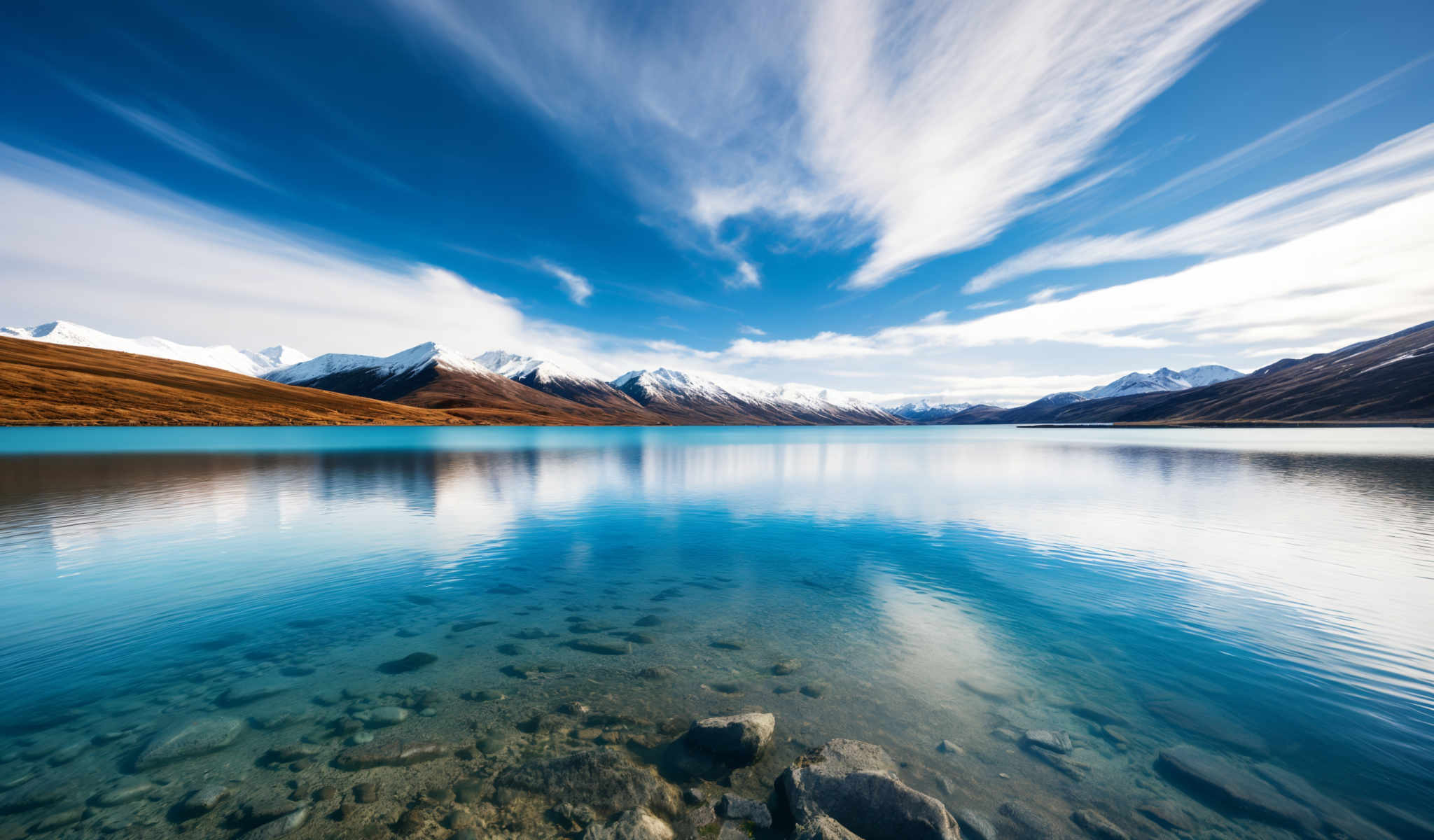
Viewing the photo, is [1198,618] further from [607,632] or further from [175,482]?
[175,482]

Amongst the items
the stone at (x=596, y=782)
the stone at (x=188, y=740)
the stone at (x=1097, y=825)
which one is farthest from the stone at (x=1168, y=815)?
the stone at (x=188, y=740)

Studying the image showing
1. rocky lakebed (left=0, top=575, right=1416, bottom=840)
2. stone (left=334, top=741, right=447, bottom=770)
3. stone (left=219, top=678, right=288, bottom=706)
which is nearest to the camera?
rocky lakebed (left=0, top=575, right=1416, bottom=840)

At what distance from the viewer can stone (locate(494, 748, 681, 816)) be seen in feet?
27.0

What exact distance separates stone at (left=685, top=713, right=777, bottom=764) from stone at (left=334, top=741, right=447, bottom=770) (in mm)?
4946

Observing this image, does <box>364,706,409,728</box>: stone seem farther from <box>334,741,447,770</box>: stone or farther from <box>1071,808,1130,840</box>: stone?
<box>1071,808,1130,840</box>: stone

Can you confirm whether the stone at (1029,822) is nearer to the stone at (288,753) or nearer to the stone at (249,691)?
the stone at (288,753)

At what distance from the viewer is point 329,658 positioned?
13656mm

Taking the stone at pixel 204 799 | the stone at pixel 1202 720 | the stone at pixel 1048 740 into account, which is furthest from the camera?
the stone at pixel 1202 720

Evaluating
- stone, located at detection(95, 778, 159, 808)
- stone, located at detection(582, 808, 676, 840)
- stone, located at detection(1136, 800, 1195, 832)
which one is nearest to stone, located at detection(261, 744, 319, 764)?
stone, located at detection(95, 778, 159, 808)

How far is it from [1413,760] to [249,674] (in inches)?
1023

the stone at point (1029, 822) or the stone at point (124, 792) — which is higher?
the stone at point (1029, 822)

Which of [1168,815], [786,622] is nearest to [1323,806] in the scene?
[1168,815]

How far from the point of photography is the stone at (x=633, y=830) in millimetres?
7242

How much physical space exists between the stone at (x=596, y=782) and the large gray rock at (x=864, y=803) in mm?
2127
